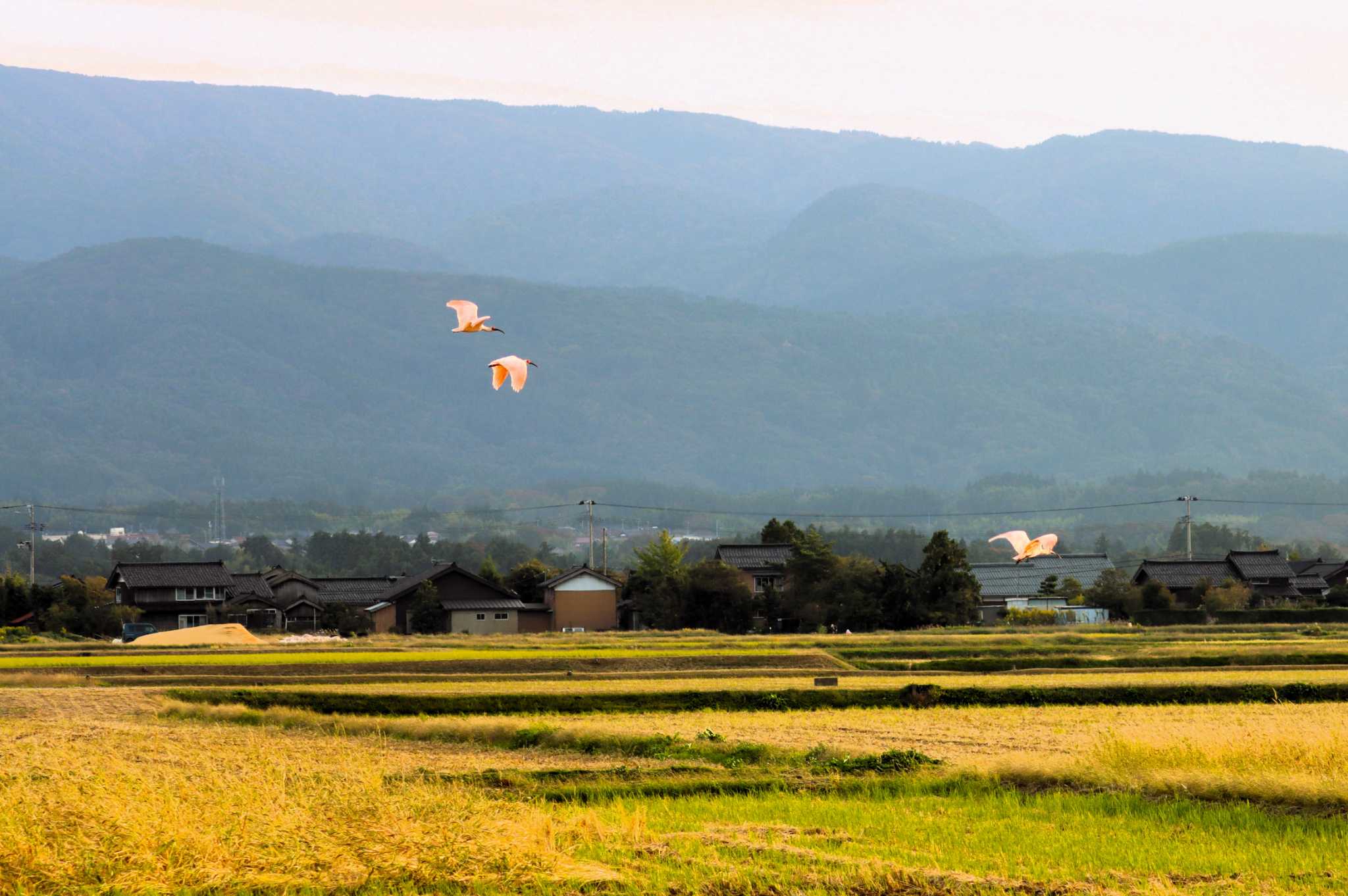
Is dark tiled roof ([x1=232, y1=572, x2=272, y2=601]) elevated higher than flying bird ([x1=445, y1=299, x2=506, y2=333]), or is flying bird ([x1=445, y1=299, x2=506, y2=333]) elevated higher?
flying bird ([x1=445, y1=299, x2=506, y2=333])

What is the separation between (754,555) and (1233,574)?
2379cm

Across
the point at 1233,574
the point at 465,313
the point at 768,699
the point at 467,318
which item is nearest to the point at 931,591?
the point at 1233,574

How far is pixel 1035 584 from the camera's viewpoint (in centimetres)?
8794

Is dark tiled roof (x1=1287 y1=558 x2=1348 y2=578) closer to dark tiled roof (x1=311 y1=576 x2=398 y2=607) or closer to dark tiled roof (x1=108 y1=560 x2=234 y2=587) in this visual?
dark tiled roof (x1=311 y1=576 x2=398 y2=607)

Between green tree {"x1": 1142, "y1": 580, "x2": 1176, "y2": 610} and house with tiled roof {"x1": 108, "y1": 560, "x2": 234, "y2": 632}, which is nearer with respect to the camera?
green tree {"x1": 1142, "y1": 580, "x2": 1176, "y2": 610}

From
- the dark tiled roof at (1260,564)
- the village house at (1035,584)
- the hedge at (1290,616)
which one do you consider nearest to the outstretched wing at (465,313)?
the hedge at (1290,616)

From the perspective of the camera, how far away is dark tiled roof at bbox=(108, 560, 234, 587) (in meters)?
70.2

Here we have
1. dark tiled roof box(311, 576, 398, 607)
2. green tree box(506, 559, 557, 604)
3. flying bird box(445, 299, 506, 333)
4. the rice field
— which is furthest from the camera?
dark tiled roof box(311, 576, 398, 607)

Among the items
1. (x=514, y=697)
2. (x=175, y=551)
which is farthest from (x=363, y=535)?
(x=514, y=697)

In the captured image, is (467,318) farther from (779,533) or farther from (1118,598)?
(779,533)

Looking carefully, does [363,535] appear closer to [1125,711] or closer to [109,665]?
[109,665]

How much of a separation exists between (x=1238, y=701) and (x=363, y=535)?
109020 mm

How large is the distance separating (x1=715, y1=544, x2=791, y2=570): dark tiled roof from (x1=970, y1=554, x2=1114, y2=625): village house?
30.0ft

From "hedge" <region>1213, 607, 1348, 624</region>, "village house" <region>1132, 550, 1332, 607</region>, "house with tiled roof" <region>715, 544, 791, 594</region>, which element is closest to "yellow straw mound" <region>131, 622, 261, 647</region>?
"house with tiled roof" <region>715, 544, 791, 594</region>
